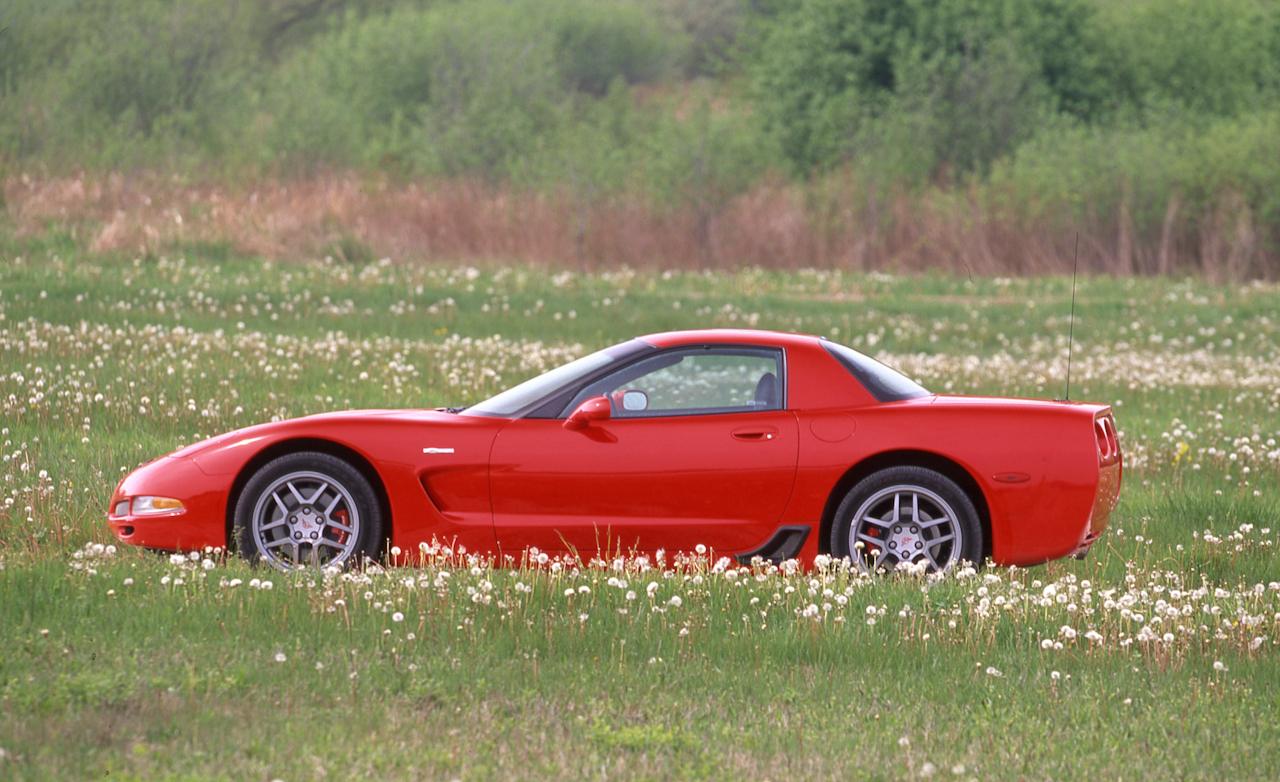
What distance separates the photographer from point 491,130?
4131 cm

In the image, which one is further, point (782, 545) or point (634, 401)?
point (634, 401)

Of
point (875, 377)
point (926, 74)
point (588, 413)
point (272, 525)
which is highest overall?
point (926, 74)

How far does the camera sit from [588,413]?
8.13m

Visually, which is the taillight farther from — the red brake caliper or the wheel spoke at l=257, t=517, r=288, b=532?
the wheel spoke at l=257, t=517, r=288, b=532

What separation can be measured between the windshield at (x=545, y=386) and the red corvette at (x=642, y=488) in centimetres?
20

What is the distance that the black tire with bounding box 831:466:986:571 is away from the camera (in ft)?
26.7

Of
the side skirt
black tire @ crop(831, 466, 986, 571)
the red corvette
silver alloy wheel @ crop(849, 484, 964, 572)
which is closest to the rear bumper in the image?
the red corvette

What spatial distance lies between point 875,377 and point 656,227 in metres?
23.1

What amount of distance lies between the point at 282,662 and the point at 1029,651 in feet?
A: 9.61

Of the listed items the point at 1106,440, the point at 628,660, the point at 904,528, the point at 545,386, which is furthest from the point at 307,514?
the point at 1106,440

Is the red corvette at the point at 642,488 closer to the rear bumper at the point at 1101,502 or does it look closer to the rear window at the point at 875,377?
the rear bumper at the point at 1101,502

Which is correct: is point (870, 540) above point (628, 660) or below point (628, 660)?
above

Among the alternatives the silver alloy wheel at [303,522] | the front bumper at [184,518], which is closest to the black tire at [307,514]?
the silver alloy wheel at [303,522]

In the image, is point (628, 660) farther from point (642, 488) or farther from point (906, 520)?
point (906, 520)
